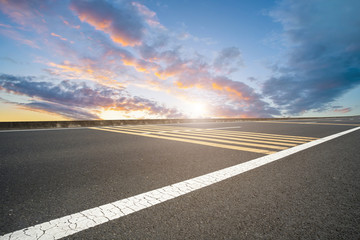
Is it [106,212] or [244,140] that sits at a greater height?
[244,140]

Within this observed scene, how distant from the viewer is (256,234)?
1.41m

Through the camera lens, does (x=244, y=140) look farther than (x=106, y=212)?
Yes

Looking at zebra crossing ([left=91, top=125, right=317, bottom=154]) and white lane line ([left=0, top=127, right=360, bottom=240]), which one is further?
zebra crossing ([left=91, top=125, right=317, bottom=154])

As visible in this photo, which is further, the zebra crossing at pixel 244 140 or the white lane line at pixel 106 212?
the zebra crossing at pixel 244 140

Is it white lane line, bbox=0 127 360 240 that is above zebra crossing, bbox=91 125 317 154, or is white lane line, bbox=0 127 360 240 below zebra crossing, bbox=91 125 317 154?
below

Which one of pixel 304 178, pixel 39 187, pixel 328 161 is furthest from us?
pixel 328 161

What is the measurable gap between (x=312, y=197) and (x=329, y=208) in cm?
23

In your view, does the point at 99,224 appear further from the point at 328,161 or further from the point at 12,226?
the point at 328,161

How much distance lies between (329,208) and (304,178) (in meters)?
0.91

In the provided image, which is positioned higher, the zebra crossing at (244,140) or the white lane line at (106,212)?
the zebra crossing at (244,140)

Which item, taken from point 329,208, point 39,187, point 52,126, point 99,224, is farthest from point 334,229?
point 52,126

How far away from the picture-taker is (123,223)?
150cm

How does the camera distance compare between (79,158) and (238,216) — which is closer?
(238,216)

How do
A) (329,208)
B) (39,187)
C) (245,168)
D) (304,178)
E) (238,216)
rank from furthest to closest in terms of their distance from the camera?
(245,168), (304,178), (39,187), (329,208), (238,216)
